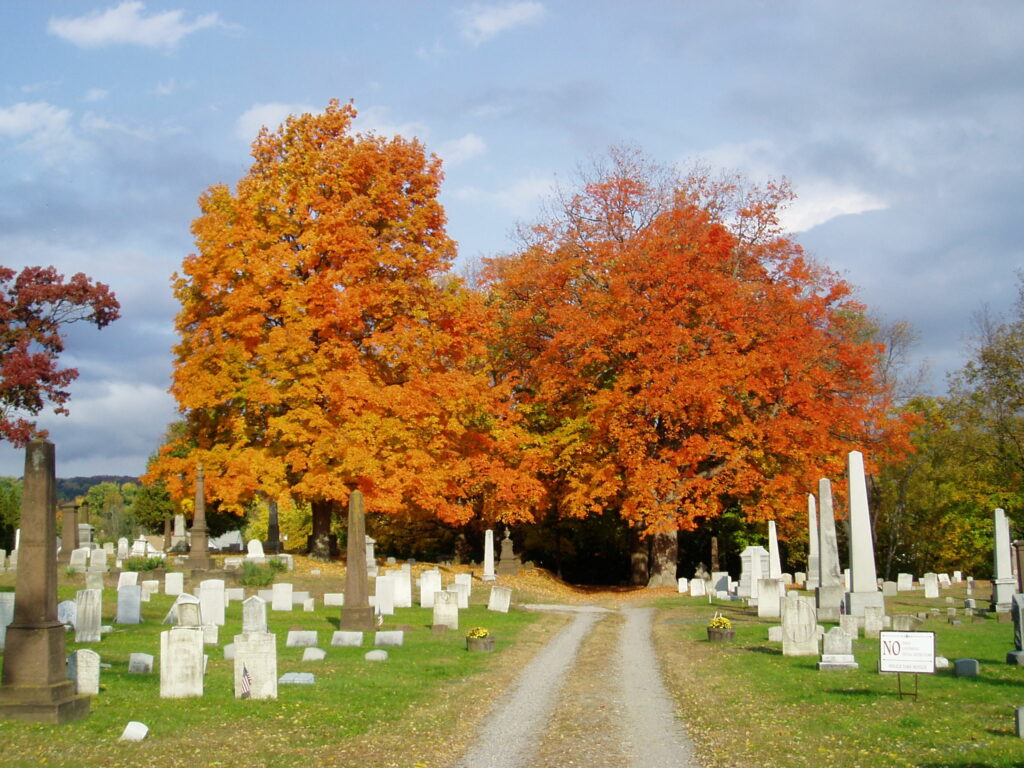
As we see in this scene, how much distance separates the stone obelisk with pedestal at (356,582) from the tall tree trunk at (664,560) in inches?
758

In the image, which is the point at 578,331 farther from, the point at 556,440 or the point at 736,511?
the point at 736,511

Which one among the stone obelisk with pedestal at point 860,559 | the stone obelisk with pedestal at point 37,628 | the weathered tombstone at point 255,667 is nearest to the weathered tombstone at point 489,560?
the stone obelisk with pedestal at point 860,559

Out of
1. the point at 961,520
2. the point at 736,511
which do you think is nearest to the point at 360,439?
the point at 736,511

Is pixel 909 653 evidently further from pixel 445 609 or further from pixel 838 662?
pixel 445 609

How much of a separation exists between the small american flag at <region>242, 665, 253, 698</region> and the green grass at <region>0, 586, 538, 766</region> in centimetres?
19

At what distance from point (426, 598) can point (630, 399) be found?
11.7 metres

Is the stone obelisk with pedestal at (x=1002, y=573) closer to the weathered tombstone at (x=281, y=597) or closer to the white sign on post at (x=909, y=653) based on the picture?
the white sign on post at (x=909, y=653)

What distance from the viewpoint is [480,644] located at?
17719 mm

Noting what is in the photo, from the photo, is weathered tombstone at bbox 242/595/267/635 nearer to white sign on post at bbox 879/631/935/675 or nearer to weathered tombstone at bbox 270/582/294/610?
weathered tombstone at bbox 270/582/294/610

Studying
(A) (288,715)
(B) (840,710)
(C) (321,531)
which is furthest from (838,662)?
(C) (321,531)

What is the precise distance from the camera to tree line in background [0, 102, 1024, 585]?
3197cm

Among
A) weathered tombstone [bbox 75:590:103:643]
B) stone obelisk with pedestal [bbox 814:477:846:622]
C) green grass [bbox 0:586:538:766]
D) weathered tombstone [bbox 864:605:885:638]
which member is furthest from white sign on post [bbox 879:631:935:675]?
weathered tombstone [bbox 75:590:103:643]

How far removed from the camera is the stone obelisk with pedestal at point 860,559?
19.7 metres

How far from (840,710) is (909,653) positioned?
112 centimetres
